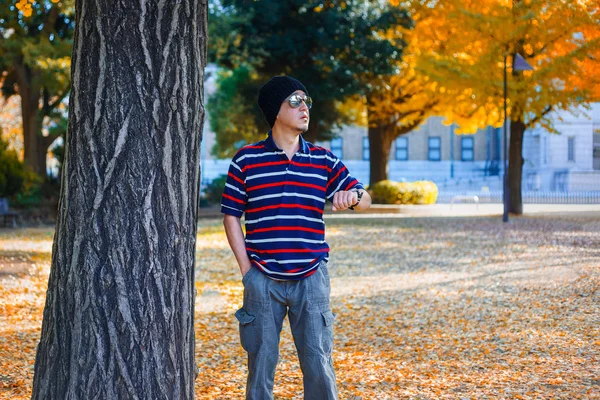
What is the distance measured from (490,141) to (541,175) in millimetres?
13017

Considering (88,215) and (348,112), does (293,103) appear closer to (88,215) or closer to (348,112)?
(88,215)

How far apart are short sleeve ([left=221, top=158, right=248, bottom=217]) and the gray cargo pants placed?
0.29 m

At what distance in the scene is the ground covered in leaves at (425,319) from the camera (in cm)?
594

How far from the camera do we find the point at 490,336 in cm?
772

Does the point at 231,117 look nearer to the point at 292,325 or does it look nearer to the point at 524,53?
the point at 524,53

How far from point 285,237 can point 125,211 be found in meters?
0.71

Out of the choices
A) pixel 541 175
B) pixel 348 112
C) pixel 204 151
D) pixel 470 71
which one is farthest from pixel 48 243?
pixel 204 151

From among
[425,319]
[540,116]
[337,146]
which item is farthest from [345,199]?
[337,146]

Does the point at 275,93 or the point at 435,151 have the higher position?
the point at 435,151

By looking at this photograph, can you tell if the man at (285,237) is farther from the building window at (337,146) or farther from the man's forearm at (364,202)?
the building window at (337,146)

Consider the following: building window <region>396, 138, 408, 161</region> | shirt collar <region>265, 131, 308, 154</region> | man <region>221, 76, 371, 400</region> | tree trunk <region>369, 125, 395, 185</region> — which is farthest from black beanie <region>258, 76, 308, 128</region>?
building window <region>396, 138, 408, 161</region>

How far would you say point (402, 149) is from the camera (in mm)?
56375

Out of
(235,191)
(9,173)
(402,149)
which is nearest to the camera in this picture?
(235,191)

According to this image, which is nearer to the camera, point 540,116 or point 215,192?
point 540,116
